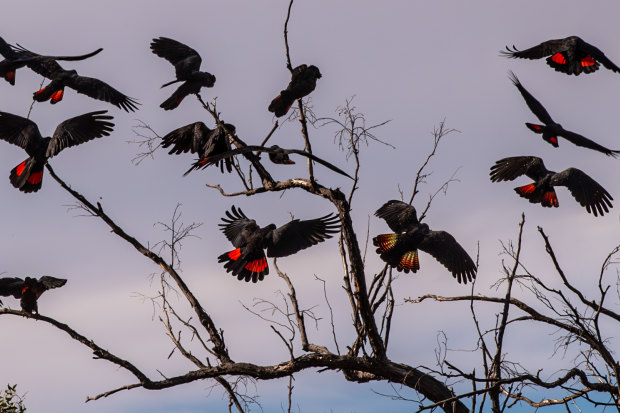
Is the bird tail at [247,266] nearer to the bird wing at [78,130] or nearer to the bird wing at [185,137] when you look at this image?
the bird wing at [185,137]

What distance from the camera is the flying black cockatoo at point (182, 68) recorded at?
842 cm

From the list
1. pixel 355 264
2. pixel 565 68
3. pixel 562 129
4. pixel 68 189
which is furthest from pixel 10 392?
pixel 565 68

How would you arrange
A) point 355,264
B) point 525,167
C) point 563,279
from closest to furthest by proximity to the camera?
1. point 563,279
2. point 355,264
3. point 525,167

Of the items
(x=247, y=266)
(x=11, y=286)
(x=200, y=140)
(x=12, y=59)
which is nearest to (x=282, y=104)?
(x=200, y=140)

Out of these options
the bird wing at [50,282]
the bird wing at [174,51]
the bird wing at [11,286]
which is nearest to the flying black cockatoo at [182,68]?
the bird wing at [174,51]

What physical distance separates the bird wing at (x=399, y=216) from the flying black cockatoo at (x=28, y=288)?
132 inches

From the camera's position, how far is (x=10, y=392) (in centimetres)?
814

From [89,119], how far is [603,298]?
5620 millimetres

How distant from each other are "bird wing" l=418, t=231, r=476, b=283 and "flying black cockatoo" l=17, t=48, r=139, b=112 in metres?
4.07

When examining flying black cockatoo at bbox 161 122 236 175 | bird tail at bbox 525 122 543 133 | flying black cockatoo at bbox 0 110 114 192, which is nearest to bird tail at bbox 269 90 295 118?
flying black cockatoo at bbox 161 122 236 175

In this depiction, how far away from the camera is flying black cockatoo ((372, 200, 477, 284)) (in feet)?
25.4

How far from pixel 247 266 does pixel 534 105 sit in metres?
3.75

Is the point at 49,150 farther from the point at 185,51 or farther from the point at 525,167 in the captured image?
the point at 525,167

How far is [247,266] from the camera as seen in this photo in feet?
26.5
